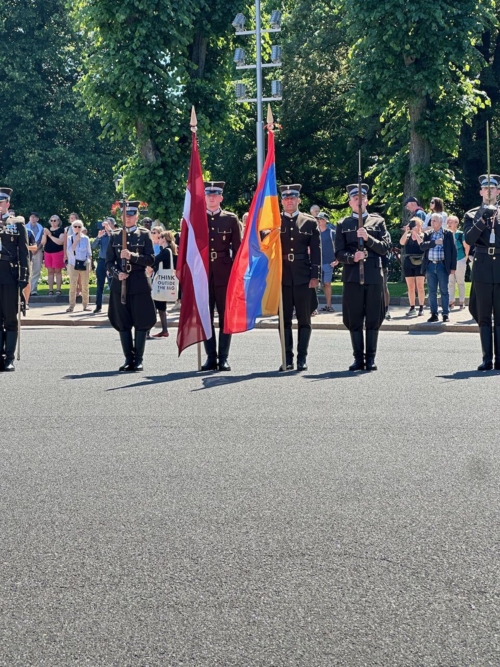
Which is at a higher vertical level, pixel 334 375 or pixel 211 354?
pixel 211 354

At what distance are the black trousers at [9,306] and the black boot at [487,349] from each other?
5.37 meters

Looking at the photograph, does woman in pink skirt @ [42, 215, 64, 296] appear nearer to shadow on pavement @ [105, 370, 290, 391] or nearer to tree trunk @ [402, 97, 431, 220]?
tree trunk @ [402, 97, 431, 220]

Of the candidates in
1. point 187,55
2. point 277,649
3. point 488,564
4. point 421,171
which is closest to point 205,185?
point 488,564

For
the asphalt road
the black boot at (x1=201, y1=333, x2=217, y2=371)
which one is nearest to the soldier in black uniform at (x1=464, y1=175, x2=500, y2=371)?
the asphalt road

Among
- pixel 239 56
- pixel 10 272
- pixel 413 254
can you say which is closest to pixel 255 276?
pixel 10 272

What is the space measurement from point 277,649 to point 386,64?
28.3 m

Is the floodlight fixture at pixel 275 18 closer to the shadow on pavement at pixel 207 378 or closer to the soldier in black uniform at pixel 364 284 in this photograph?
the soldier in black uniform at pixel 364 284

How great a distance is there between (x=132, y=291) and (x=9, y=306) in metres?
1.45

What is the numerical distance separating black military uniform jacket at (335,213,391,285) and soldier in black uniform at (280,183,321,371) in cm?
31

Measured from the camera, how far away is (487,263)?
1400cm

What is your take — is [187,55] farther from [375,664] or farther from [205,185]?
[375,664]

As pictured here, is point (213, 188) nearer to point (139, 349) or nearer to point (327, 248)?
point (139, 349)

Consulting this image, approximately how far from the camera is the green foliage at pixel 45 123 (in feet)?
166

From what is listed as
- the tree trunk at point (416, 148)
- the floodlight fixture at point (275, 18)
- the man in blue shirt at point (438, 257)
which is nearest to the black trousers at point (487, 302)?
the man in blue shirt at point (438, 257)
